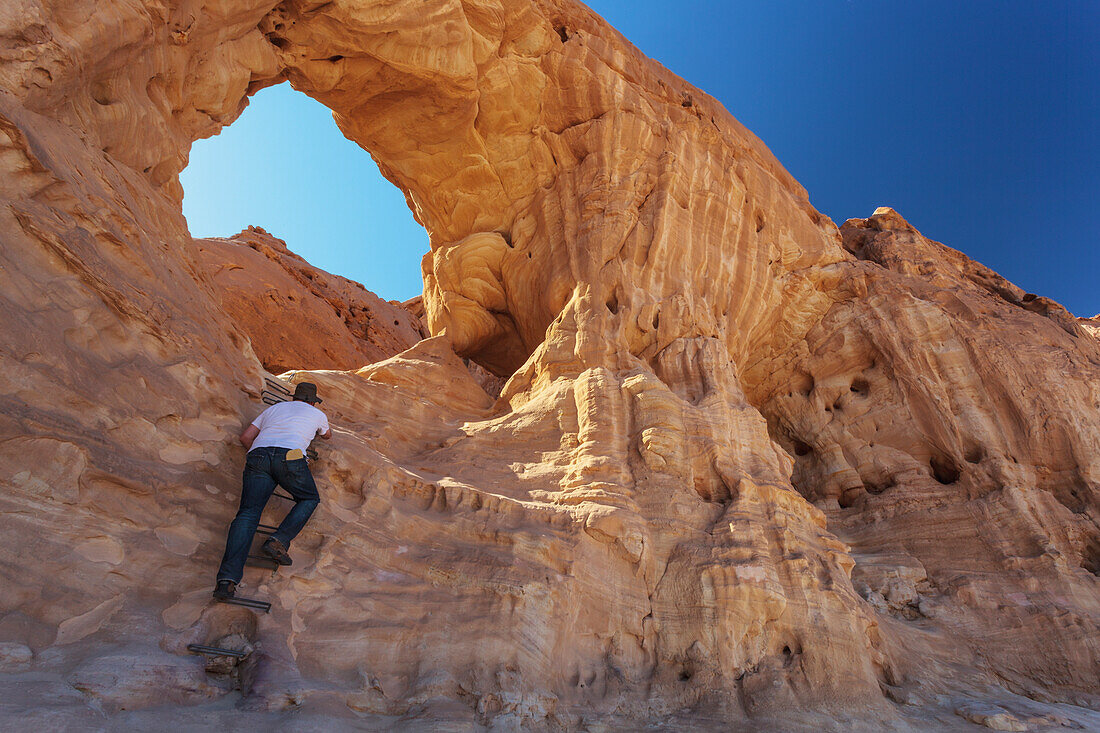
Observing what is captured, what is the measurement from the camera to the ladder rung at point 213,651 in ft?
13.5

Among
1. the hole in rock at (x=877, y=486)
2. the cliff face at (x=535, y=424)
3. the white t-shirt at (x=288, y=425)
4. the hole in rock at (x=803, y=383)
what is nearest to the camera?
the cliff face at (x=535, y=424)

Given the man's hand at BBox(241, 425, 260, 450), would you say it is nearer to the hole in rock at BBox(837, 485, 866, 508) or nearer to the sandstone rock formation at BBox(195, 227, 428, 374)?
the sandstone rock formation at BBox(195, 227, 428, 374)

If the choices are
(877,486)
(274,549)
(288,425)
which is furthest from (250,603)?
(877,486)

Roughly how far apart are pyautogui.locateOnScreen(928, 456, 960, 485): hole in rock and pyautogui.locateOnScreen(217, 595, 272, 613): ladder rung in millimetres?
12195

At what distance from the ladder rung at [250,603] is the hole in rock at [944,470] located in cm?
1219

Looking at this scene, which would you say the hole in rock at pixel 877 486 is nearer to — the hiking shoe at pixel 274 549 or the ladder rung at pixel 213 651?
the hiking shoe at pixel 274 549

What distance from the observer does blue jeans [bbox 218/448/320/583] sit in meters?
4.51

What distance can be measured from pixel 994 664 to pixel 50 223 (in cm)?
1253

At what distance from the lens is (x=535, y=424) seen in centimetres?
870

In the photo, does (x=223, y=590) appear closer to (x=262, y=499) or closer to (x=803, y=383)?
(x=262, y=499)

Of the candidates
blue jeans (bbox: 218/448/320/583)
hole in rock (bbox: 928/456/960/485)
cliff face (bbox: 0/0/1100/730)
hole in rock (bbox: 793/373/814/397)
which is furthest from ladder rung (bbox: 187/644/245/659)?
hole in rock (bbox: 793/373/814/397)

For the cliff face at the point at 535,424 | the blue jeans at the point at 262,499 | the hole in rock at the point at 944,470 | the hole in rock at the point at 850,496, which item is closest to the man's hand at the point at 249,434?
the cliff face at the point at 535,424

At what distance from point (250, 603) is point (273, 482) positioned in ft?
2.92

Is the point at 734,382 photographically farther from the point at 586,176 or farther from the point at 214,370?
the point at 214,370
